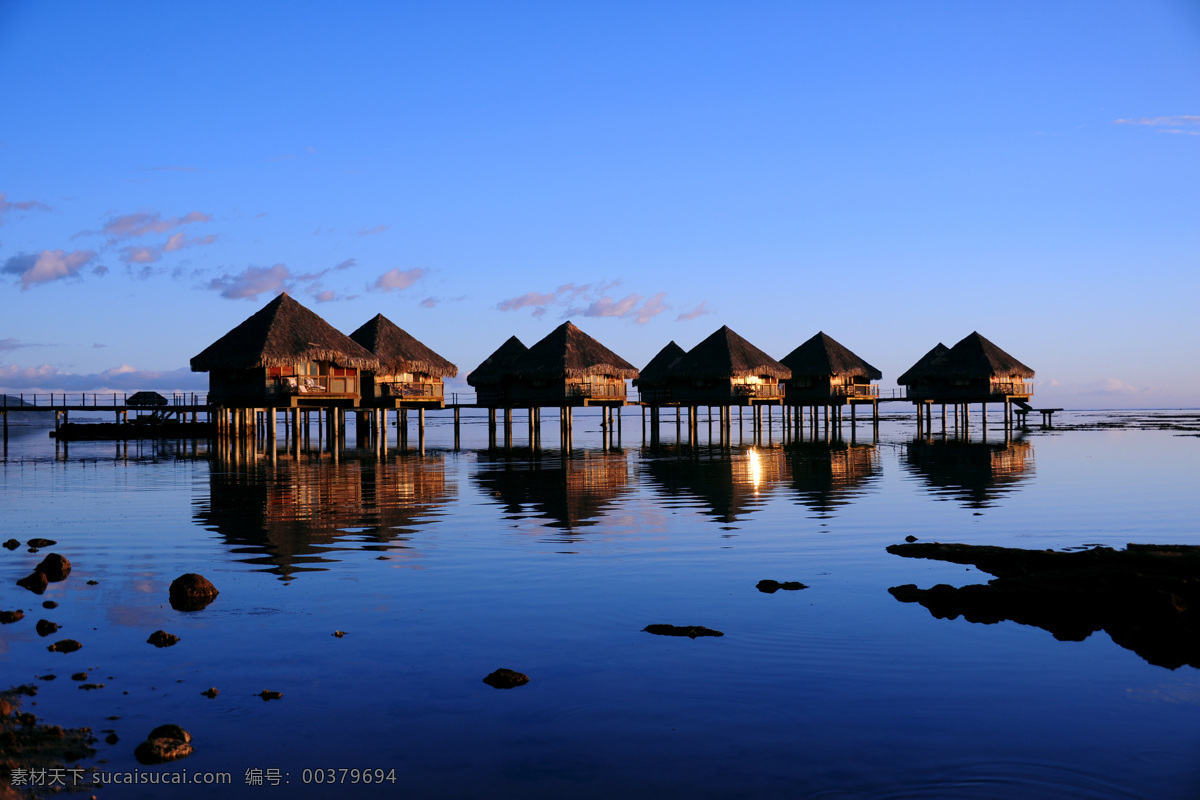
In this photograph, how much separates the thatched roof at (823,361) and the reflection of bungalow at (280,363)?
2929 centimetres

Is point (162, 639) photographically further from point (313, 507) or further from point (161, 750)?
point (313, 507)

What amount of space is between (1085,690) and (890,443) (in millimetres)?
39732

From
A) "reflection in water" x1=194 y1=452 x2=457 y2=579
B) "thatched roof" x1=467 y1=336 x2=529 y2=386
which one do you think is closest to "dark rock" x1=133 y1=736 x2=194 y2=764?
"reflection in water" x1=194 y1=452 x2=457 y2=579

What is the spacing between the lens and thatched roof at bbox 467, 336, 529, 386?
4872 cm

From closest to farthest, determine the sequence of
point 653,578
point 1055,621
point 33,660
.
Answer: point 33,660 → point 1055,621 → point 653,578

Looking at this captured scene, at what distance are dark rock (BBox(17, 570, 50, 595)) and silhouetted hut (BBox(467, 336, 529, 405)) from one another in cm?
3684

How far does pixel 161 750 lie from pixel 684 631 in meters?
4.59

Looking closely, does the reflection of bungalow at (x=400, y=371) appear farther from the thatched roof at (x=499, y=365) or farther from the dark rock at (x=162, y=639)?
the dark rock at (x=162, y=639)

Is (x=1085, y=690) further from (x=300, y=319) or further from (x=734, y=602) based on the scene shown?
(x=300, y=319)

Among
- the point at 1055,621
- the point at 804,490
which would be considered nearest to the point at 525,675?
the point at 1055,621

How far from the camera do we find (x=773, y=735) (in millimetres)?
6309

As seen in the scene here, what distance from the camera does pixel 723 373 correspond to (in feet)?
164

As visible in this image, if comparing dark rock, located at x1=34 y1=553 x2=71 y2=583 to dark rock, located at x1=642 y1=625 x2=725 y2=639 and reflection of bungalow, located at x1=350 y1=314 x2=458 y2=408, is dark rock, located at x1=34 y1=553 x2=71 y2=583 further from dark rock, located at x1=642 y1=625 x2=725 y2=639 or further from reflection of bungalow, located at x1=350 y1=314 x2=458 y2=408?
reflection of bungalow, located at x1=350 y1=314 x2=458 y2=408

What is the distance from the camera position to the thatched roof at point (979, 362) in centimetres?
5547
